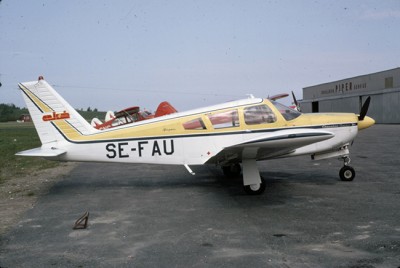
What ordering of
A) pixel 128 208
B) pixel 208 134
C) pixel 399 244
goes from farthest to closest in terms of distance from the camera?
pixel 208 134 → pixel 128 208 → pixel 399 244

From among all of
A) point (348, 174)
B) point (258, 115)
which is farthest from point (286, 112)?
point (348, 174)

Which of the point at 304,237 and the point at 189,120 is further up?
the point at 189,120

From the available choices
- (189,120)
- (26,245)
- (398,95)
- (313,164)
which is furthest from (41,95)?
(398,95)

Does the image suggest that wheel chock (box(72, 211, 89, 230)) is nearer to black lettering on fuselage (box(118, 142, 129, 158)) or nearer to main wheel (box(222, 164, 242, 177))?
black lettering on fuselage (box(118, 142, 129, 158))

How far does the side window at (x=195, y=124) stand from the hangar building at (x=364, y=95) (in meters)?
41.2

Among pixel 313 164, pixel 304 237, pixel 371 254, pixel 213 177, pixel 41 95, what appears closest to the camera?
pixel 371 254

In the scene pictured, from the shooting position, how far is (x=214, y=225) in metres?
5.98

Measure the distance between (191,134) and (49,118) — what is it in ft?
11.7

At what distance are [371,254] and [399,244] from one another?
0.58 m

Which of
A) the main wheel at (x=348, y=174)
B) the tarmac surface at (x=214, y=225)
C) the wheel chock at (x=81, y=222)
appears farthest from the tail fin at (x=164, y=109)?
the wheel chock at (x=81, y=222)

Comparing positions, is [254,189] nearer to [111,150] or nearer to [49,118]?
[111,150]

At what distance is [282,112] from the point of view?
8.53 m

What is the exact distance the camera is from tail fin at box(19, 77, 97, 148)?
904 cm

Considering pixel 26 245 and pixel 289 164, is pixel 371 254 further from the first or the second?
pixel 289 164
